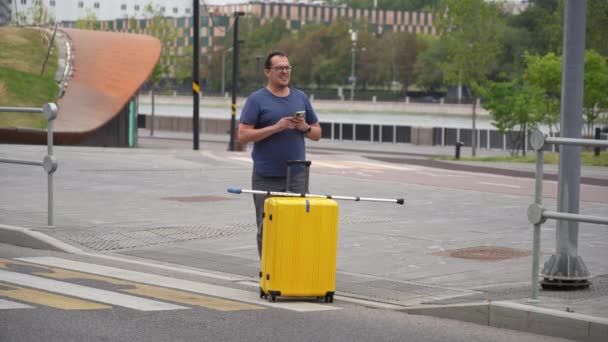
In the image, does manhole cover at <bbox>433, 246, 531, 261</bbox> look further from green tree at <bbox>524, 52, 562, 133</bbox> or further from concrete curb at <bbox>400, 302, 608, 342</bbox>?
green tree at <bbox>524, 52, 562, 133</bbox>

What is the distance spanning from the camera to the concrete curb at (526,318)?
24.7ft

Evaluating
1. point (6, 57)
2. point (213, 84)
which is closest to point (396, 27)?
point (213, 84)

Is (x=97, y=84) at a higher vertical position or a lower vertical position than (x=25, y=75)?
lower

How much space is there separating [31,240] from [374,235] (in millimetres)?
4124

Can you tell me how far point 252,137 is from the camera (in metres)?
9.51

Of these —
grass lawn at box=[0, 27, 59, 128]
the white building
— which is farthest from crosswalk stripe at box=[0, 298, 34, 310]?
the white building

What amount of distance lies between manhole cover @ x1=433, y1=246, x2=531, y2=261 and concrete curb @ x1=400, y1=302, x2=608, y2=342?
11.0ft

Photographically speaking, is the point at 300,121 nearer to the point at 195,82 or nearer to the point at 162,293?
the point at 162,293

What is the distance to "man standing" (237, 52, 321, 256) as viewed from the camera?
952 cm

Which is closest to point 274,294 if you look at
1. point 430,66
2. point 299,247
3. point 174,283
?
point 299,247

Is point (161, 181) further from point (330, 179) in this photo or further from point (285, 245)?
point (285, 245)

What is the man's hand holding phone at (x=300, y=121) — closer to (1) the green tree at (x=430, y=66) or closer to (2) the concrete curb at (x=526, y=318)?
(2) the concrete curb at (x=526, y=318)

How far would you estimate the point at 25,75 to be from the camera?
44531 mm

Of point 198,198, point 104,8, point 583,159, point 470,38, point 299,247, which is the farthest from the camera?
point 104,8
